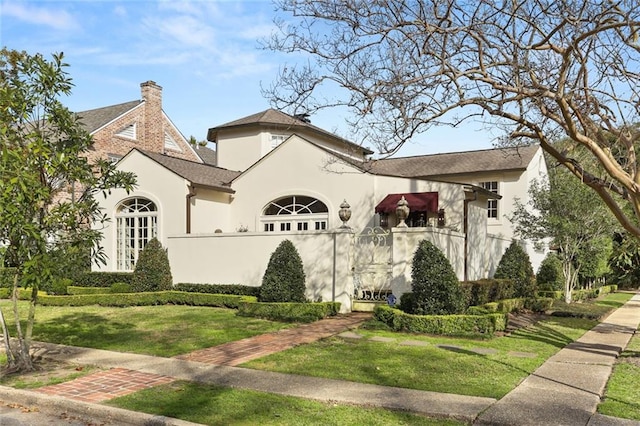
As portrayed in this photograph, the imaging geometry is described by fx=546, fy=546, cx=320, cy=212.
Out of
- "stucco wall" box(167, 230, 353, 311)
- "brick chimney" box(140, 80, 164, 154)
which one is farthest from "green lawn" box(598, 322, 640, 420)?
"brick chimney" box(140, 80, 164, 154)

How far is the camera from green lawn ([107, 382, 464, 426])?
5953 millimetres

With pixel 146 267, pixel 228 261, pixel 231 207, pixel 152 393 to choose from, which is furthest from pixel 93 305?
pixel 152 393

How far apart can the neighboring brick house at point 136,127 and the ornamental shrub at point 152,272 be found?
12794 millimetres

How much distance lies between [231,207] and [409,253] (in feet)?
30.5

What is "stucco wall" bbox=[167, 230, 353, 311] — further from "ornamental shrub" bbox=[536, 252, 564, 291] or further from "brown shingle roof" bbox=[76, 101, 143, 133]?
"brown shingle roof" bbox=[76, 101, 143, 133]

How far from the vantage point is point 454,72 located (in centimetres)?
972

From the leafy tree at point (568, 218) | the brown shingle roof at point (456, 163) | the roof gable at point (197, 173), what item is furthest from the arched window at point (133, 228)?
the leafy tree at point (568, 218)

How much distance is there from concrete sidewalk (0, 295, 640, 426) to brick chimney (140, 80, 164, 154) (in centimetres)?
2350

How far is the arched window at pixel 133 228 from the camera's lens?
20.9 meters

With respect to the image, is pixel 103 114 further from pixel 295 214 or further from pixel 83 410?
pixel 83 410

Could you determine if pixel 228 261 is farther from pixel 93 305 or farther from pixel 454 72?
pixel 454 72

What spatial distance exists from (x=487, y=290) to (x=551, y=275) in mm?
10953

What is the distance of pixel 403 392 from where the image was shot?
7062 mm

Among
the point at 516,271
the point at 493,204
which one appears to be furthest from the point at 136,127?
the point at 516,271
